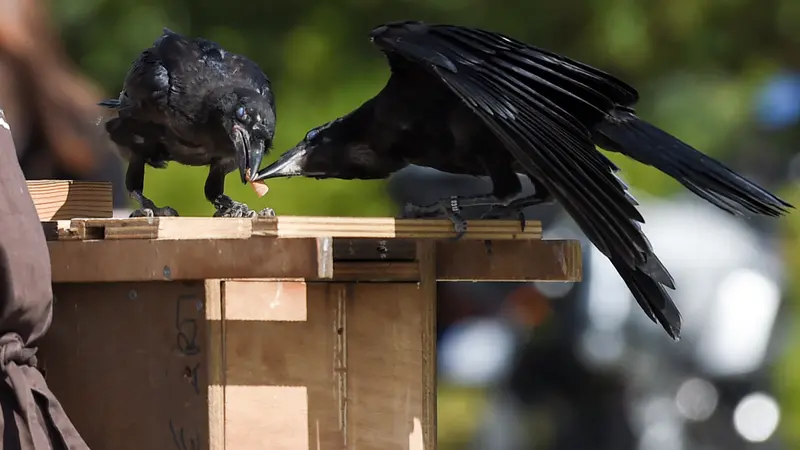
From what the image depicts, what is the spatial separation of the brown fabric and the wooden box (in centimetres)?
23

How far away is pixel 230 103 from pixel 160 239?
100 cm

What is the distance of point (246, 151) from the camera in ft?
10.5

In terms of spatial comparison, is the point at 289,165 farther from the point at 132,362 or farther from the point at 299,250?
the point at 299,250

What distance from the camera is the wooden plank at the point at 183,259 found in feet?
7.36

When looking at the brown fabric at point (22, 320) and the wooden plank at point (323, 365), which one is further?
the wooden plank at point (323, 365)

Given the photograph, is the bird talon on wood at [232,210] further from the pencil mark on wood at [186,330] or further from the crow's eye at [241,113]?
the pencil mark on wood at [186,330]

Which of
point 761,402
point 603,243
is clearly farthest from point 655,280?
point 761,402

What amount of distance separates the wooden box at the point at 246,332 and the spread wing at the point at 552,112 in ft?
1.06

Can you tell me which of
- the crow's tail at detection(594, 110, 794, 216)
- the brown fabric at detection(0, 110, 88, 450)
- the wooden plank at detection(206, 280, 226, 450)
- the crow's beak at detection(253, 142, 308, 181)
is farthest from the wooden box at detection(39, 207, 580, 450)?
Answer: the crow's tail at detection(594, 110, 794, 216)

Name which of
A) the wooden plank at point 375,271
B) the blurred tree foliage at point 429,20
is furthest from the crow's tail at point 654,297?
the blurred tree foliage at point 429,20

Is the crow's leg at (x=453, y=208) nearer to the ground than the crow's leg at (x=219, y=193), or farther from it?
nearer to the ground

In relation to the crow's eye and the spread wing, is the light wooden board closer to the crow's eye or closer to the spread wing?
the spread wing

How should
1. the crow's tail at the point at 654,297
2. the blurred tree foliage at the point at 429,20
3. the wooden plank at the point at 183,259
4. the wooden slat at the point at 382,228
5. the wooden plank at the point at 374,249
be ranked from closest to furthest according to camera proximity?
the wooden plank at the point at 183,259
the wooden slat at the point at 382,228
the wooden plank at the point at 374,249
the crow's tail at the point at 654,297
the blurred tree foliage at the point at 429,20

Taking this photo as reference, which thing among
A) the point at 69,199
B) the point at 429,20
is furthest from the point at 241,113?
the point at 429,20
